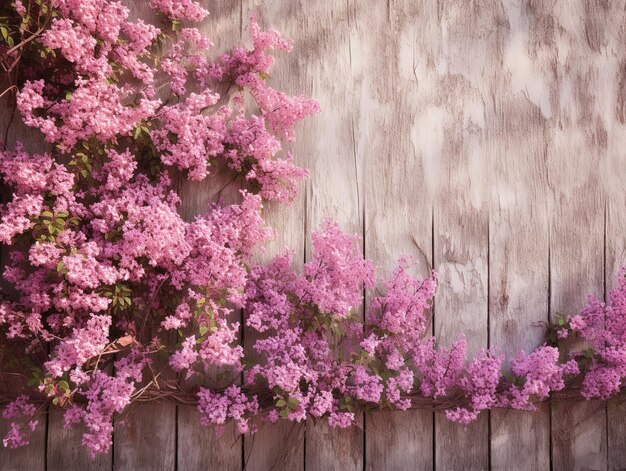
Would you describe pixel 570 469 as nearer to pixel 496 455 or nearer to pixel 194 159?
pixel 496 455

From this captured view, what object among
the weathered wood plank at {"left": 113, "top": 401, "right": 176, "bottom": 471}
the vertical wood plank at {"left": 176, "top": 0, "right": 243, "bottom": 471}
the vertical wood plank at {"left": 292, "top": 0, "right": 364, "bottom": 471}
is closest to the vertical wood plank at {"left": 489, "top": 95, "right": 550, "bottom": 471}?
the vertical wood plank at {"left": 292, "top": 0, "right": 364, "bottom": 471}

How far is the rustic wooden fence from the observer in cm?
254

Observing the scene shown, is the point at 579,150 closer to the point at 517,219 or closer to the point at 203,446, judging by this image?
the point at 517,219

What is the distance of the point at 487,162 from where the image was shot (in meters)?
2.66

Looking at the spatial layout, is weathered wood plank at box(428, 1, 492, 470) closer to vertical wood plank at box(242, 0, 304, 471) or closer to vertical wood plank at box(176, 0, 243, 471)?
vertical wood plank at box(242, 0, 304, 471)

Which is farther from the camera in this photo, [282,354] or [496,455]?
[496,455]

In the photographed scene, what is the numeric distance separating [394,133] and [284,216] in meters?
0.52

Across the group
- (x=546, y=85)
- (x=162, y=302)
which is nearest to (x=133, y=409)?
Answer: (x=162, y=302)

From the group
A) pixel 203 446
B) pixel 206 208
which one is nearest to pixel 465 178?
pixel 206 208

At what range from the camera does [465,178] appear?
8.68 feet

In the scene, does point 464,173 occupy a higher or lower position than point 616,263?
higher

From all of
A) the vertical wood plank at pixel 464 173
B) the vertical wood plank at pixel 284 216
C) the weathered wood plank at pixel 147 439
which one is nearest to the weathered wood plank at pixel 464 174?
the vertical wood plank at pixel 464 173

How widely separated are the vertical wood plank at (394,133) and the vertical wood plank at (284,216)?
215 mm

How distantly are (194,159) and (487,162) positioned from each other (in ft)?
3.64
